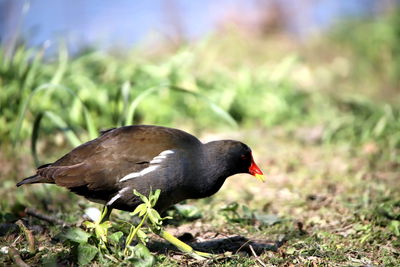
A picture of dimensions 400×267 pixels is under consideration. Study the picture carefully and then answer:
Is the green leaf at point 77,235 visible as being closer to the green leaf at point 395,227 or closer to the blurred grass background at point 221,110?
the blurred grass background at point 221,110

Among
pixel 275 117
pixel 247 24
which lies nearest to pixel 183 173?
pixel 275 117

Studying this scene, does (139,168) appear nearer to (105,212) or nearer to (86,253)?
(105,212)

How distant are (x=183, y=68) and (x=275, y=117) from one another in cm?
141

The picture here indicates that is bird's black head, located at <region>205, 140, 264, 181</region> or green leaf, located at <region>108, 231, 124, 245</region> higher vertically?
bird's black head, located at <region>205, 140, 264, 181</region>

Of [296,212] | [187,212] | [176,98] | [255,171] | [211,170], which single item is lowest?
[296,212]

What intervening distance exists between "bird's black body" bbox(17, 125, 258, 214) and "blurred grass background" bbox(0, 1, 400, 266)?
748mm

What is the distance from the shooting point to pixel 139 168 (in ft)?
11.5

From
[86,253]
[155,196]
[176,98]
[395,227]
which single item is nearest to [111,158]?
[155,196]

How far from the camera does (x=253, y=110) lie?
7.27 meters

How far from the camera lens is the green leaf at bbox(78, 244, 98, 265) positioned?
122 inches

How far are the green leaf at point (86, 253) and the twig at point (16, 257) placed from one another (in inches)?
11.6

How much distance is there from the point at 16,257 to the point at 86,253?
386 mm

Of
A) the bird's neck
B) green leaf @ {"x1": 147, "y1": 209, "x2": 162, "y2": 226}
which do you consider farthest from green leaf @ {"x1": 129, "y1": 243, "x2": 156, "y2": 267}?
the bird's neck

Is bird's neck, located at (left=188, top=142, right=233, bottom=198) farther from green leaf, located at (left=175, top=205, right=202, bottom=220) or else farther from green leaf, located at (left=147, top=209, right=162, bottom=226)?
green leaf, located at (left=175, top=205, right=202, bottom=220)
